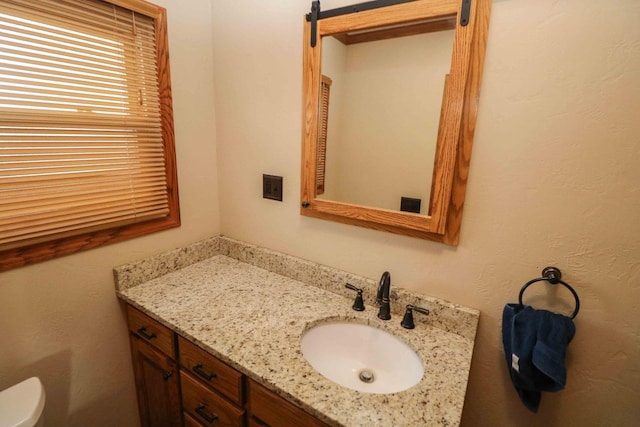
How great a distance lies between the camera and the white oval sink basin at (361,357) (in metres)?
0.92

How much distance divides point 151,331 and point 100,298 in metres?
0.25

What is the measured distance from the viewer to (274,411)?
0.81 meters

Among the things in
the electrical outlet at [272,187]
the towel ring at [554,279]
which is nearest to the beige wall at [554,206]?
the towel ring at [554,279]

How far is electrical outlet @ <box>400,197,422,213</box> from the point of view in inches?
39.9

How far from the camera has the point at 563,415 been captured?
90cm

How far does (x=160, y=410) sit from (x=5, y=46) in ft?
4.52

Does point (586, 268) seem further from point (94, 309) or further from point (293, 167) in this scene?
point (94, 309)

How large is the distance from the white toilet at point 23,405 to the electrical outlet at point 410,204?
128 cm

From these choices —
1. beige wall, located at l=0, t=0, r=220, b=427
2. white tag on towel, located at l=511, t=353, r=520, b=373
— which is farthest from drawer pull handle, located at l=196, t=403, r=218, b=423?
white tag on towel, located at l=511, t=353, r=520, b=373

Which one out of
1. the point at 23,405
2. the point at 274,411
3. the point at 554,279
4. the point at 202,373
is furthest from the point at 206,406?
the point at 554,279

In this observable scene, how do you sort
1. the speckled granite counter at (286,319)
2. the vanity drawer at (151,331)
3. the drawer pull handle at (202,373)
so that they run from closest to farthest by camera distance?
the speckled granite counter at (286,319)
the drawer pull handle at (202,373)
the vanity drawer at (151,331)

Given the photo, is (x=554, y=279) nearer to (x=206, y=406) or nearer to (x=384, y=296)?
(x=384, y=296)

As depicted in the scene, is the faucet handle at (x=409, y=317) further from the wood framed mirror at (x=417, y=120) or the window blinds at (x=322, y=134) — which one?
the window blinds at (x=322, y=134)

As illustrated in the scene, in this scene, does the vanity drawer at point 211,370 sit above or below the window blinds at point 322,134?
below
